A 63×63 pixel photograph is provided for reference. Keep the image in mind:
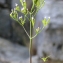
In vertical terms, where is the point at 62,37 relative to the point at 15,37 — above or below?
above

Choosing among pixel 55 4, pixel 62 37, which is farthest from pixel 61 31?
pixel 55 4

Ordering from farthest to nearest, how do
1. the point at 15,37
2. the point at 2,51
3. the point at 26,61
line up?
the point at 15,37 < the point at 2,51 < the point at 26,61

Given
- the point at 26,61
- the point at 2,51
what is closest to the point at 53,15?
the point at 26,61

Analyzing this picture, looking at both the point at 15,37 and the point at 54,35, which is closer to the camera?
the point at 54,35

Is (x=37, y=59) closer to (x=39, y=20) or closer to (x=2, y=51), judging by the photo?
(x=39, y=20)

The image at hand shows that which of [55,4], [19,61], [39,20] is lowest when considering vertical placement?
[19,61]

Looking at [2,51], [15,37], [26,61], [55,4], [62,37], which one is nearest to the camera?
[62,37]

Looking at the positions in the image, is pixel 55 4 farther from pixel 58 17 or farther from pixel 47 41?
pixel 47 41
